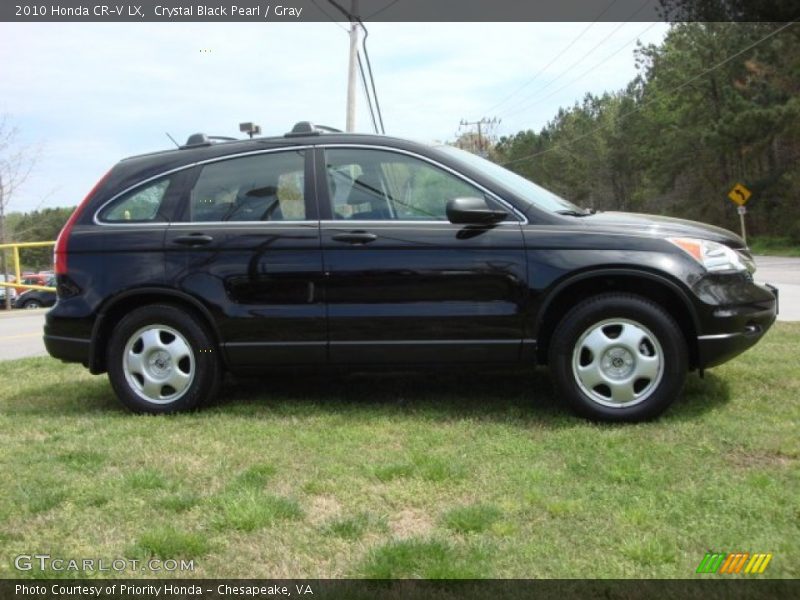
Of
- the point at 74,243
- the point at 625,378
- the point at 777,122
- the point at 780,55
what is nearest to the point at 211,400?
the point at 74,243

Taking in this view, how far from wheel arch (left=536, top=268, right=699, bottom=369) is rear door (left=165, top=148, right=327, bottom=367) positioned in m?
1.38

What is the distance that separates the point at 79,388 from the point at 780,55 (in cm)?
3684

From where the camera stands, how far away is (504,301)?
176 inches

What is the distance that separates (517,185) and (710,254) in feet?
4.19

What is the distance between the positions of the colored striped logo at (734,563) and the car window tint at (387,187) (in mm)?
2544

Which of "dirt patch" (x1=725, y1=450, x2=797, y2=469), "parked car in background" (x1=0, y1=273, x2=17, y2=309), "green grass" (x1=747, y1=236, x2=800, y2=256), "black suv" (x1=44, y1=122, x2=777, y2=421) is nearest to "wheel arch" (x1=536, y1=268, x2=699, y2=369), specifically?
"black suv" (x1=44, y1=122, x2=777, y2=421)

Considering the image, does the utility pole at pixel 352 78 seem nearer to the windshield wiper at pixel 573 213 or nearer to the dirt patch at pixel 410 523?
the windshield wiper at pixel 573 213

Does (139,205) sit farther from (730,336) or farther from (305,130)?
(730,336)

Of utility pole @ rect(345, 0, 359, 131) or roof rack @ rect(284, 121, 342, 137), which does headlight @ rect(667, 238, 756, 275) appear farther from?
utility pole @ rect(345, 0, 359, 131)

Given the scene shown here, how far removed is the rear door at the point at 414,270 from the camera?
4469mm

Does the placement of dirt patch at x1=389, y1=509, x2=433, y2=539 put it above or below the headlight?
below

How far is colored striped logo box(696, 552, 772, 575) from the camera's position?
2.56 m

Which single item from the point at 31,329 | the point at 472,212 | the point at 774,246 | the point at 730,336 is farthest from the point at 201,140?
the point at 774,246

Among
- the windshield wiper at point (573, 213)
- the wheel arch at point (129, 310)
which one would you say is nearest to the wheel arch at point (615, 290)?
the windshield wiper at point (573, 213)
